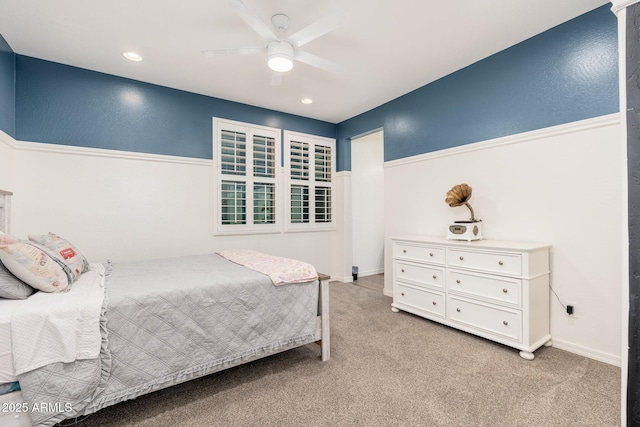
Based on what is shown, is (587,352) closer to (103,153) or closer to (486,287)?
(486,287)

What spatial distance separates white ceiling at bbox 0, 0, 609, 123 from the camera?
2178 mm

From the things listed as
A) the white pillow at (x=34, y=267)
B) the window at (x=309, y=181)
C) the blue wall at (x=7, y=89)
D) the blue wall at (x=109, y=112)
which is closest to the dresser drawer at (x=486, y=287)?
the window at (x=309, y=181)

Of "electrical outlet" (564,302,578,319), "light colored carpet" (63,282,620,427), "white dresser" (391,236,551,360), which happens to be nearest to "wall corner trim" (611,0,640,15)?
"white dresser" (391,236,551,360)

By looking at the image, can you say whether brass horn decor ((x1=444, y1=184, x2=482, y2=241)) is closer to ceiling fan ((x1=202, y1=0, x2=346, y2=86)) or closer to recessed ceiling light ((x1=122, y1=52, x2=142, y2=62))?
ceiling fan ((x1=202, y1=0, x2=346, y2=86))

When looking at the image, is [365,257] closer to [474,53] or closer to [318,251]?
[318,251]

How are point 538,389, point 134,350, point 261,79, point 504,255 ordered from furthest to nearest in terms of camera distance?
point 261,79
point 504,255
point 538,389
point 134,350

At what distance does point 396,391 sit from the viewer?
6.09ft

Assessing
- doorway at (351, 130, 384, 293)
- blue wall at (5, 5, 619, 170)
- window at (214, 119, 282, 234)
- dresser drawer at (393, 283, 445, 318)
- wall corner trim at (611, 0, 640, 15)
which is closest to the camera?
wall corner trim at (611, 0, 640, 15)

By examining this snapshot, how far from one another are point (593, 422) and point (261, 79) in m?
3.83

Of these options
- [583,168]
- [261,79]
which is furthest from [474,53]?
[261,79]

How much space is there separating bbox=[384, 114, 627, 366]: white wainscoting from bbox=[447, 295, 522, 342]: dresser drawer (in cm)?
46

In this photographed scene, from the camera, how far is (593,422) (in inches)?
62.1

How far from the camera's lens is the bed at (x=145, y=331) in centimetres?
133

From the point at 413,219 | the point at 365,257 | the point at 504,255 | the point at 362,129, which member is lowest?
the point at 365,257
